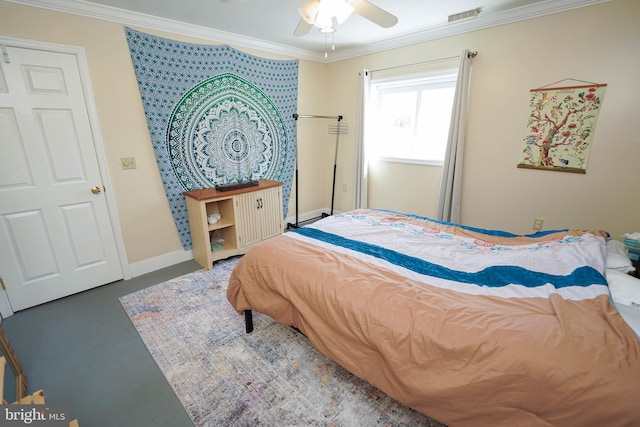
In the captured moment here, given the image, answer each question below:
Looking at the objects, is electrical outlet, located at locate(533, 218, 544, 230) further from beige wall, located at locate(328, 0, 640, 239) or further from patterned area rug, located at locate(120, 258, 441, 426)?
patterned area rug, located at locate(120, 258, 441, 426)

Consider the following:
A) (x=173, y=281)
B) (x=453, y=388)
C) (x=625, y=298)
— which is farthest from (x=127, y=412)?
(x=625, y=298)

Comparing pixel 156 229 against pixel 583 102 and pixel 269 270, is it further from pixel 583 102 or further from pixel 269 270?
pixel 583 102

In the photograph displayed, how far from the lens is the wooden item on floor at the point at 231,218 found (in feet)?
9.42

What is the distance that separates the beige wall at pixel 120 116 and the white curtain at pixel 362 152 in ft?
6.84

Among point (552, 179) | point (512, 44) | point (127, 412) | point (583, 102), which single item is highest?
point (512, 44)

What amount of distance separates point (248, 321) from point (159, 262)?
1574 mm

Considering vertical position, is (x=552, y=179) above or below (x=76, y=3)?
below

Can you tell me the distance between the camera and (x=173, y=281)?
2717 mm

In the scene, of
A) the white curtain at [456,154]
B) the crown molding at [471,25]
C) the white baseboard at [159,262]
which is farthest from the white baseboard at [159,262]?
the crown molding at [471,25]

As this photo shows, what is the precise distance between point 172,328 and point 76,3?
265cm

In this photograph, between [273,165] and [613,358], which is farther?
[273,165]

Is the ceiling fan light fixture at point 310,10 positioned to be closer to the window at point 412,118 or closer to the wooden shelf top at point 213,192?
the wooden shelf top at point 213,192

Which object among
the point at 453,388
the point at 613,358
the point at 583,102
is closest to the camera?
the point at 613,358

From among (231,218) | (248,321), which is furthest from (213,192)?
(248,321)
